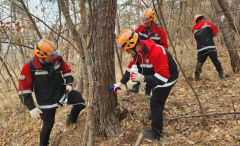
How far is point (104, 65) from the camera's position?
7.93 feet

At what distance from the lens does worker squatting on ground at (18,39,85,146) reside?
2461 millimetres

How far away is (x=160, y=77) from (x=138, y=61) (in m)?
0.55

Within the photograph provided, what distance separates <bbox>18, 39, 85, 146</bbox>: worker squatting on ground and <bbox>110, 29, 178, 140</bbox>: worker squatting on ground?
46.2 inches

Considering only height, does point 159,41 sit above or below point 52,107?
above

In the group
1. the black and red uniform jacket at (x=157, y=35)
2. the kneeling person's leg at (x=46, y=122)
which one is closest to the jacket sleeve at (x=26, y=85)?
the kneeling person's leg at (x=46, y=122)

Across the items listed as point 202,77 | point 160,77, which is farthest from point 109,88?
point 202,77

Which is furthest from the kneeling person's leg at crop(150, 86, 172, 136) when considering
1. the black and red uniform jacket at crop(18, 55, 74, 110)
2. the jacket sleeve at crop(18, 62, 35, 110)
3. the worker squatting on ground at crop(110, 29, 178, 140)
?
the jacket sleeve at crop(18, 62, 35, 110)

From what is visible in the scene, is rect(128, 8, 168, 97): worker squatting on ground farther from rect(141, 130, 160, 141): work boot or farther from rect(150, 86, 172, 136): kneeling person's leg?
rect(141, 130, 160, 141): work boot

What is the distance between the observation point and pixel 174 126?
2781mm

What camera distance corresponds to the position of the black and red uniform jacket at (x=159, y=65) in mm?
2169

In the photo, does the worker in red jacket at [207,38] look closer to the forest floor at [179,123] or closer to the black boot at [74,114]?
the forest floor at [179,123]

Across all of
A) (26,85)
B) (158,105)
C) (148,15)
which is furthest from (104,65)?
(148,15)

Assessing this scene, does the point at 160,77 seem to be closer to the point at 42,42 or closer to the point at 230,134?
the point at 230,134

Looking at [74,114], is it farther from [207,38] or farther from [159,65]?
[207,38]
